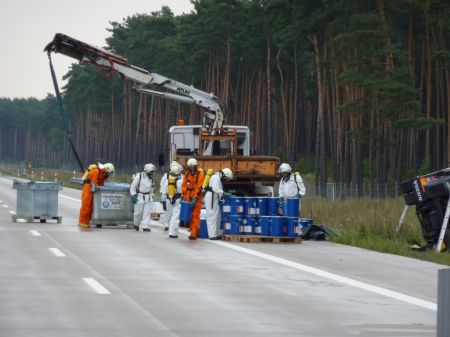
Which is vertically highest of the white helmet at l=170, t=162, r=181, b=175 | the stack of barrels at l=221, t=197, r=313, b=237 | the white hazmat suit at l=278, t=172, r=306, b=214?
the white helmet at l=170, t=162, r=181, b=175

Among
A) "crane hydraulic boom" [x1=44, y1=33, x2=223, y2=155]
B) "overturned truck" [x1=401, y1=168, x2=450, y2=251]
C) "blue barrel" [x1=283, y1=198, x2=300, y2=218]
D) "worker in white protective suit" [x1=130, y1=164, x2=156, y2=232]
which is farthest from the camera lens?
"crane hydraulic boom" [x1=44, y1=33, x2=223, y2=155]

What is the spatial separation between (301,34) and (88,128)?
10826 cm

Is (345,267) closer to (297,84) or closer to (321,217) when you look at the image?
(321,217)

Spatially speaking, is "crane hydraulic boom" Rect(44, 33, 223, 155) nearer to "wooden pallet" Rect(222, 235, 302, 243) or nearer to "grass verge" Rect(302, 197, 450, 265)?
"grass verge" Rect(302, 197, 450, 265)

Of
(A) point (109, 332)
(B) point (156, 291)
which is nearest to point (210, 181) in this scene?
(B) point (156, 291)

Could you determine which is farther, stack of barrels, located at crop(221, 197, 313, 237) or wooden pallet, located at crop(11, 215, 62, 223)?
wooden pallet, located at crop(11, 215, 62, 223)

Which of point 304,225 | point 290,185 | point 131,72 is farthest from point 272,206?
point 131,72

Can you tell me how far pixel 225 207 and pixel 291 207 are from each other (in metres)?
1.53

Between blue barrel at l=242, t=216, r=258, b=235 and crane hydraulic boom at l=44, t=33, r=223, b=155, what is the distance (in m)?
8.68

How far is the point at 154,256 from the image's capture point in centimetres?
2170

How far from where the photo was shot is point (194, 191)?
2752 cm

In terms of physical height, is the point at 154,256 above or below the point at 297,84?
below

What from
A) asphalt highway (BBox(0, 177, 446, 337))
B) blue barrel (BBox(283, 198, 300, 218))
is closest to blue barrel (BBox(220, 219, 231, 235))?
blue barrel (BBox(283, 198, 300, 218))

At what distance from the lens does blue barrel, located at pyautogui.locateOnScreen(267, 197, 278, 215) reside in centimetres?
2767
